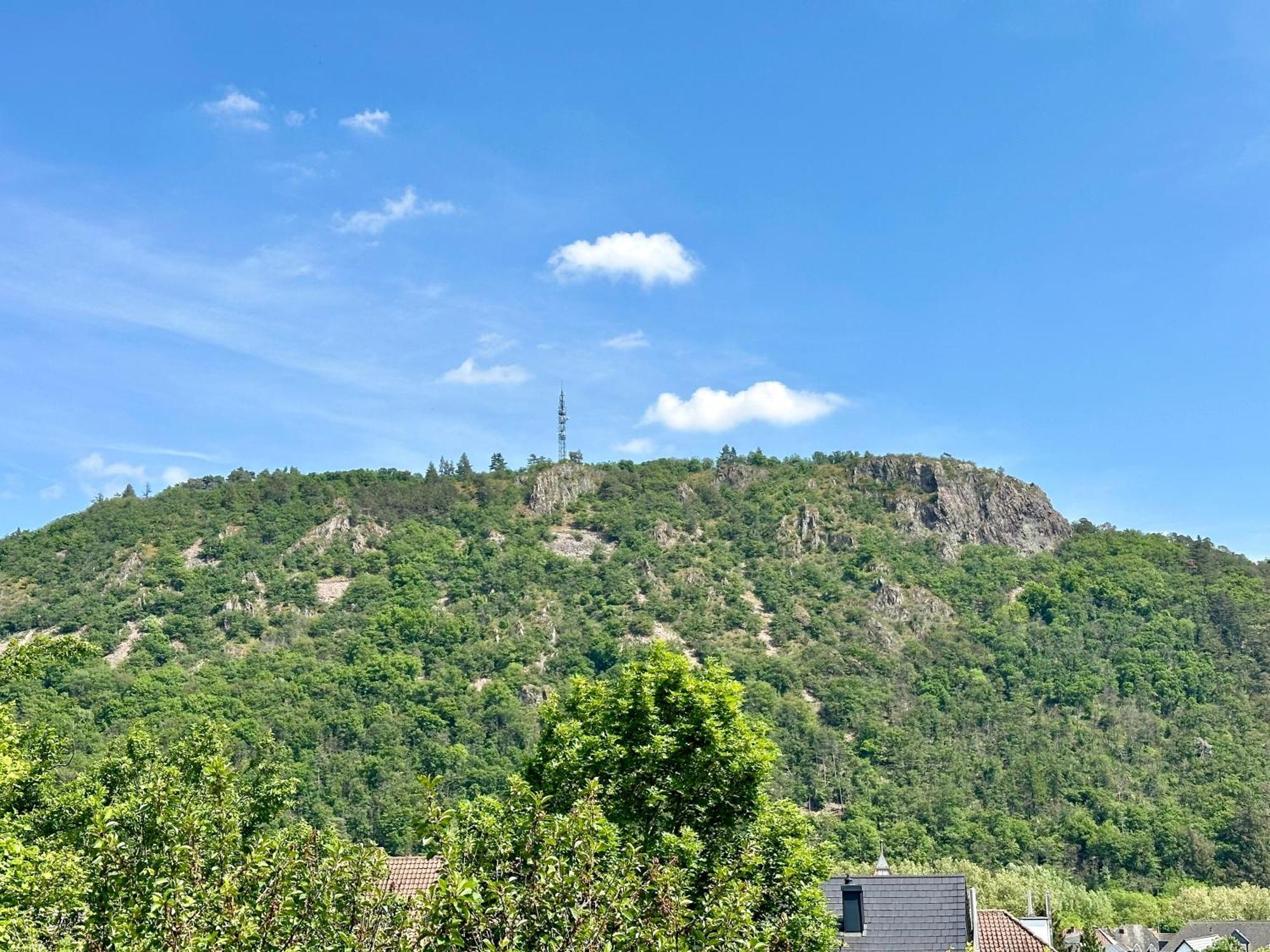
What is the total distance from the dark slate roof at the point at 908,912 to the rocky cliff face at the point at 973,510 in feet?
492

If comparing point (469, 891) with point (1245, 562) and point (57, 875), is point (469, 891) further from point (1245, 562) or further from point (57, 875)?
point (1245, 562)

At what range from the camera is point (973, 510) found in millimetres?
180875

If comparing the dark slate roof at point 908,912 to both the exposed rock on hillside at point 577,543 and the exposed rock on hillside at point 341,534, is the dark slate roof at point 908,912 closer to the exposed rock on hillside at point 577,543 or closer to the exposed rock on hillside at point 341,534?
the exposed rock on hillside at point 577,543

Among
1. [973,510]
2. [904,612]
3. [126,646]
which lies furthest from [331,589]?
[973,510]

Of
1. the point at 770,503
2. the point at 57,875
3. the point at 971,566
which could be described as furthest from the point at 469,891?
the point at 770,503

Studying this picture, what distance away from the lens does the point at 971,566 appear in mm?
171375

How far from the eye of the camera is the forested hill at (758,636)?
10838cm

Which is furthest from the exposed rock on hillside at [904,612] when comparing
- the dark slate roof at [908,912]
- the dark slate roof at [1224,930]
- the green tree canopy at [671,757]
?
the green tree canopy at [671,757]

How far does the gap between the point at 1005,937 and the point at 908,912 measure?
581 centimetres

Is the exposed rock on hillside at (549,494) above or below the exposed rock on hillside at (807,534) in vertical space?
above

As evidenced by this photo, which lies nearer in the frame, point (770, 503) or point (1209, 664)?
point (1209, 664)

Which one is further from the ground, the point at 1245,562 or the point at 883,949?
the point at 1245,562

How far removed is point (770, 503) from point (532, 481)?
4017cm

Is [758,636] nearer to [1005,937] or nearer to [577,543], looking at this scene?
[577,543]
